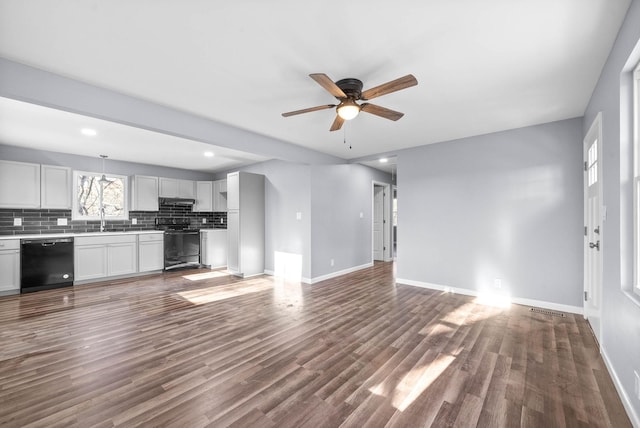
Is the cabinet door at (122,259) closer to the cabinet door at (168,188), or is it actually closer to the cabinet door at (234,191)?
the cabinet door at (168,188)

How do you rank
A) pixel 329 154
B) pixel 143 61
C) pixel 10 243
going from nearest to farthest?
1. pixel 143 61
2. pixel 10 243
3. pixel 329 154

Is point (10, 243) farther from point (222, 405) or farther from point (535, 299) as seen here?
point (535, 299)

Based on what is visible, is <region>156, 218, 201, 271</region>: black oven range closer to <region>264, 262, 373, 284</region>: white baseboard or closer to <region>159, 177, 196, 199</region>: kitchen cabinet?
<region>159, 177, 196, 199</region>: kitchen cabinet

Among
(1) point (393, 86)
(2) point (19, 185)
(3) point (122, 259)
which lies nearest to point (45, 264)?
(3) point (122, 259)

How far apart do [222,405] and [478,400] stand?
1.69 m

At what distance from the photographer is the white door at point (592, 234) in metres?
2.76

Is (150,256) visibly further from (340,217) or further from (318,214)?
(340,217)

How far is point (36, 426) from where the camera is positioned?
5.33 ft

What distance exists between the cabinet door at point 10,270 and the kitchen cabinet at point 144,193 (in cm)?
198

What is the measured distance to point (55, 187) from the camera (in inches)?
199

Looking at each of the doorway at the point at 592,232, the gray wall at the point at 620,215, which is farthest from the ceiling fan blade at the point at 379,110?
the doorway at the point at 592,232

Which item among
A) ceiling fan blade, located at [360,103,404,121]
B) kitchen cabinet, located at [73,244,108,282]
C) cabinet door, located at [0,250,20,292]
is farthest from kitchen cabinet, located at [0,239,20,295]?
ceiling fan blade, located at [360,103,404,121]

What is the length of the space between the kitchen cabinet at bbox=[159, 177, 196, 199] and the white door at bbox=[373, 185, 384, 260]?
4689 mm

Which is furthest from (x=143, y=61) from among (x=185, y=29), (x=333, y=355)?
(x=333, y=355)
